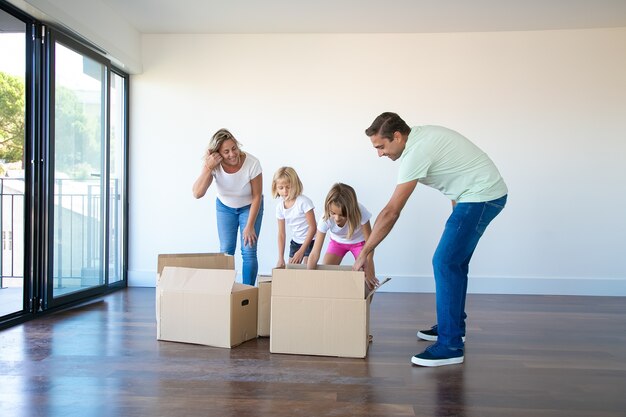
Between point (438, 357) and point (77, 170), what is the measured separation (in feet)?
10.0

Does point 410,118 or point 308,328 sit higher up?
point 410,118

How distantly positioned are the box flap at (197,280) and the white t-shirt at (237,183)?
0.79 m

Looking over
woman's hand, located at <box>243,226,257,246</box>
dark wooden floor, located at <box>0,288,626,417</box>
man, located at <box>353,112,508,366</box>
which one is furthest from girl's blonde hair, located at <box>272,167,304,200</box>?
man, located at <box>353,112,508,366</box>

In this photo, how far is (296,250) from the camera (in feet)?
12.4

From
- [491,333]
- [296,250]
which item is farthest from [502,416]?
[296,250]

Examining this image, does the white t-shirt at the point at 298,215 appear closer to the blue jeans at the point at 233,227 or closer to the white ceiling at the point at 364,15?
the blue jeans at the point at 233,227

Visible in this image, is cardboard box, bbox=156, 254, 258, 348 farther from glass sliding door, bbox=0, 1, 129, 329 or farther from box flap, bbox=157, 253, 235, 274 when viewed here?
glass sliding door, bbox=0, 1, 129, 329

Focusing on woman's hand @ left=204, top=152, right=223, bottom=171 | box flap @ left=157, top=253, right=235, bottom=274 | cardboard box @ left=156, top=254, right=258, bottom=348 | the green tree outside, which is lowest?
cardboard box @ left=156, top=254, right=258, bottom=348

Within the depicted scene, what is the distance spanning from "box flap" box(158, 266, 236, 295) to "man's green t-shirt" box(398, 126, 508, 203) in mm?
1003

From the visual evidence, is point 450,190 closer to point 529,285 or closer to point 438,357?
point 438,357

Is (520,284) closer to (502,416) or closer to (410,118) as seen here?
(410,118)

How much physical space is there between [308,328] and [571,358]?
1297 mm

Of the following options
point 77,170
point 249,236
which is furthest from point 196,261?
point 77,170

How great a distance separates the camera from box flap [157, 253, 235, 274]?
303 cm
